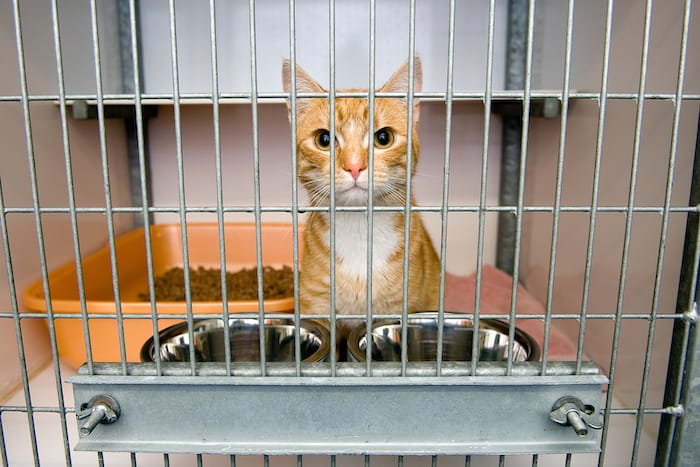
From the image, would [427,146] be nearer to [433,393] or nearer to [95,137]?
[95,137]

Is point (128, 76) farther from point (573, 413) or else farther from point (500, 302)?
point (573, 413)

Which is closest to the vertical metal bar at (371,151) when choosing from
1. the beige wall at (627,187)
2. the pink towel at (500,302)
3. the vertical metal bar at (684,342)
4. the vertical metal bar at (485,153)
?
the vertical metal bar at (485,153)

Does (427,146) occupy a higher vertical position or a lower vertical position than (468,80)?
lower

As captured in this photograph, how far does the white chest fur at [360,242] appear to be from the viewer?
1316mm

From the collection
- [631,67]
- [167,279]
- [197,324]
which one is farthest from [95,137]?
[631,67]

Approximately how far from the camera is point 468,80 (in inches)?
82.8

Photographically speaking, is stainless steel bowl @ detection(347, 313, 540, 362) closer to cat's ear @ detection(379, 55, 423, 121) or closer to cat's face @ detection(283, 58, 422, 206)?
cat's face @ detection(283, 58, 422, 206)

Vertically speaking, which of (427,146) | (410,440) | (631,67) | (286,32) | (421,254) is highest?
(286,32)

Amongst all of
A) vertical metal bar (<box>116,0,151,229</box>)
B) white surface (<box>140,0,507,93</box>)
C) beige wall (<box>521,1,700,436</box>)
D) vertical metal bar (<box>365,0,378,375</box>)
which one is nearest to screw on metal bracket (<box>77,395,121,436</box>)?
vertical metal bar (<box>365,0,378,375</box>)

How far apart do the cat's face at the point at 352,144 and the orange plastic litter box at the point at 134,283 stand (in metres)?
0.38

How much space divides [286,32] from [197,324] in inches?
52.1

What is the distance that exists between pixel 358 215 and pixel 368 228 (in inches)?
21.6

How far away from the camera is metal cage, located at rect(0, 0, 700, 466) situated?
30.8 inches

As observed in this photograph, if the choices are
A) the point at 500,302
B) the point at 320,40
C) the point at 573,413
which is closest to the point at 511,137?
the point at 500,302
